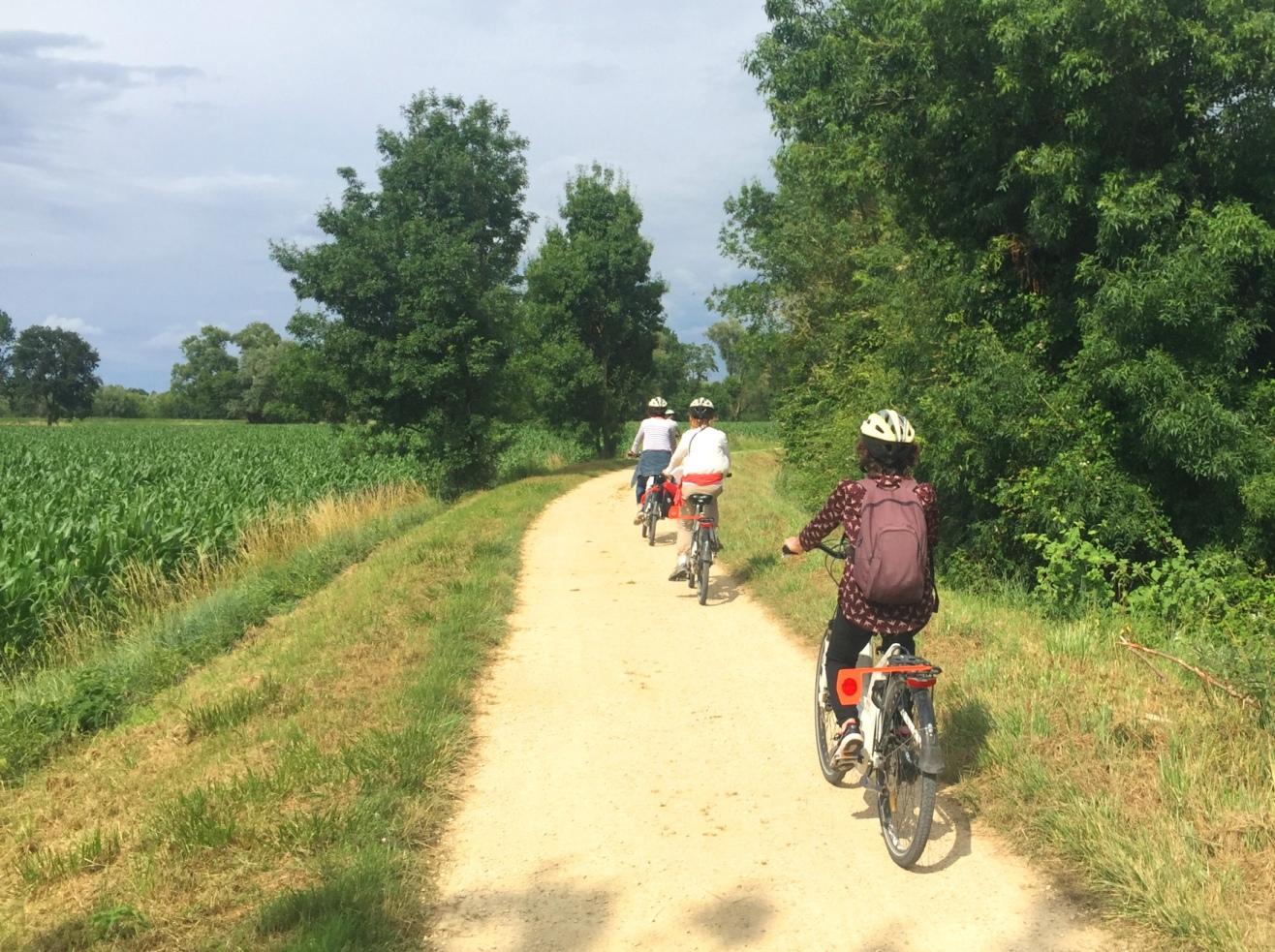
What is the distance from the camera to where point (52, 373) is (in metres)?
96.8

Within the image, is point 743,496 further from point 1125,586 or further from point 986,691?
point 986,691

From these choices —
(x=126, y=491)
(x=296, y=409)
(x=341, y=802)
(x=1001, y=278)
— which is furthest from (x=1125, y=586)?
(x=296, y=409)

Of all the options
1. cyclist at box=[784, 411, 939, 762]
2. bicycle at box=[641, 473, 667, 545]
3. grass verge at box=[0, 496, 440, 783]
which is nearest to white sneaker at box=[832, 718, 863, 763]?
cyclist at box=[784, 411, 939, 762]

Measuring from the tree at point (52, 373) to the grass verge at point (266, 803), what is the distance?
103 m

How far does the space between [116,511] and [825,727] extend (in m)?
12.6

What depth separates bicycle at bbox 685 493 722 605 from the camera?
9.73m

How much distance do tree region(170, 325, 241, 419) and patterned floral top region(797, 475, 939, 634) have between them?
115153 millimetres

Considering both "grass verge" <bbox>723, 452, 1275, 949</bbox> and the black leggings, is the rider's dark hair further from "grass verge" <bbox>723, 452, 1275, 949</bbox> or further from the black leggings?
"grass verge" <bbox>723, 452, 1275, 949</bbox>

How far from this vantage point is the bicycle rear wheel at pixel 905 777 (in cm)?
409

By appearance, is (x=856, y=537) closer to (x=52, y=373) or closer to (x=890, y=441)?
(x=890, y=441)

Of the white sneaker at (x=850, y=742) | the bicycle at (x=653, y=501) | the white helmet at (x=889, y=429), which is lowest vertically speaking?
the white sneaker at (x=850, y=742)

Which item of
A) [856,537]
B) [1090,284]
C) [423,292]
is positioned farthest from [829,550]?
[423,292]

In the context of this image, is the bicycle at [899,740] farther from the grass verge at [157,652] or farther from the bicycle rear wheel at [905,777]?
the grass verge at [157,652]

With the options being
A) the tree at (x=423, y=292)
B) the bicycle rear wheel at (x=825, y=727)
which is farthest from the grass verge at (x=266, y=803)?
the tree at (x=423, y=292)
